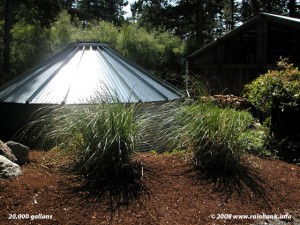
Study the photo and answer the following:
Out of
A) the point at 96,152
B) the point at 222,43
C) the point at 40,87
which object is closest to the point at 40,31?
the point at 222,43

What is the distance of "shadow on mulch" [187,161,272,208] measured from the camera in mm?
3803

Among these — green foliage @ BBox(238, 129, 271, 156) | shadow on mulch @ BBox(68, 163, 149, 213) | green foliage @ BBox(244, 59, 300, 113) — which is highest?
green foliage @ BBox(244, 59, 300, 113)

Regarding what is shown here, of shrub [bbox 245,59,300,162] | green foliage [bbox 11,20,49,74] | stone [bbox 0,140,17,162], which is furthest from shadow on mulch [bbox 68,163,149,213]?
green foliage [bbox 11,20,49,74]

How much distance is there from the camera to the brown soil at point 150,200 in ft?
10.2

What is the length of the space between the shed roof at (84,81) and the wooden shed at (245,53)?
6.75 metres

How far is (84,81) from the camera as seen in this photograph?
22.6 ft

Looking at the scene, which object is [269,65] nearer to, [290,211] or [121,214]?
[290,211]

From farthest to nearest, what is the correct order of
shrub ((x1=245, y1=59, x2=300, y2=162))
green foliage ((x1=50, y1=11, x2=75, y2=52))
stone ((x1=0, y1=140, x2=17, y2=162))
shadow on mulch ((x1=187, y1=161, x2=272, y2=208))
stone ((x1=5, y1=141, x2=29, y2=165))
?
green foliage ((x1=50, y1=11, x2=75, y2=52))
shrub ((x1=245, y1=59, x2=300, y2=162))
stone ((x1=5, y1=141, x2=29, y2=165))
stone ((x1=0, y1=140, x2=17, y2=162))
shadow on mulch ((x1=187, y1=161, x2=272, y2=208))

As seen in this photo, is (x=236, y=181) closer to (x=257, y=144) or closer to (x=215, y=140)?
(x=215, y=140)

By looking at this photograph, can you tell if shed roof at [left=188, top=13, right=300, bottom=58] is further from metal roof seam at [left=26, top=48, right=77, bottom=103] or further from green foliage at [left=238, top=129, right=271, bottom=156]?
metal roof seam at [left=26, top=48, right=77, bottom=103]

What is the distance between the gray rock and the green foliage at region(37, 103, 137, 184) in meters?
0.59

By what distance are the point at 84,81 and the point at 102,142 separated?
3.39 metres

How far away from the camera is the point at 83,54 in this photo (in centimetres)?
816

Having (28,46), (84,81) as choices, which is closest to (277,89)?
(84,81)
